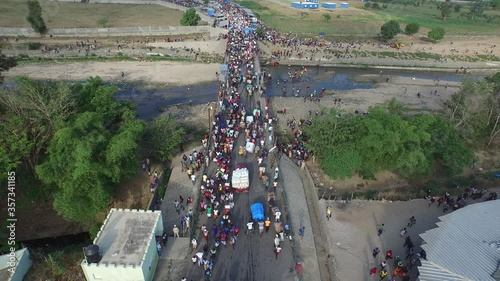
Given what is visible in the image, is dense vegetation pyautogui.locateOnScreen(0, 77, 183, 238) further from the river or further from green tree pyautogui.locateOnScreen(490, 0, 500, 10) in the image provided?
green tree pyautogui.locateOnScreen(490, 0, 500, 10)

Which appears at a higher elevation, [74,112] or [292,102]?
[74,112]

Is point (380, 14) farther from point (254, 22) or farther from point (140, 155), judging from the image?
point (140, 155)

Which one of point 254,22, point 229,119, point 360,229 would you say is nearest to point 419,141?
point 360,229

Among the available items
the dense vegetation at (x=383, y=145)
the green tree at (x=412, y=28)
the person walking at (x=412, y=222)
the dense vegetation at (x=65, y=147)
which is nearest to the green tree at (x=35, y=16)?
the dense vegetation at (x=65, y=147)

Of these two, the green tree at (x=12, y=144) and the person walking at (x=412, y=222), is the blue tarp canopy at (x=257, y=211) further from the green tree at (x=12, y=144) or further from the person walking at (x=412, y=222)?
the green tree at (x=12, y=144)

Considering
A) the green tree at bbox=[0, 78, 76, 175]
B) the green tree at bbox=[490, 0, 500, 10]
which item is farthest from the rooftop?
the green tree at bbox=[490, 0, 500, 10]

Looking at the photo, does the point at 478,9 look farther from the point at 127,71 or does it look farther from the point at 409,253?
the point at 409,253
